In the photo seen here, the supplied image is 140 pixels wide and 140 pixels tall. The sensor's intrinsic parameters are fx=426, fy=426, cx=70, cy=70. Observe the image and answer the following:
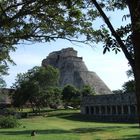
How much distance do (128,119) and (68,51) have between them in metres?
78.7

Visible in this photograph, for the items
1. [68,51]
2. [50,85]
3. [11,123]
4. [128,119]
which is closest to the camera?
[11,123]

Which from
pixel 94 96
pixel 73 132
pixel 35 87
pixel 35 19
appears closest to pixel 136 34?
pixel 35 19

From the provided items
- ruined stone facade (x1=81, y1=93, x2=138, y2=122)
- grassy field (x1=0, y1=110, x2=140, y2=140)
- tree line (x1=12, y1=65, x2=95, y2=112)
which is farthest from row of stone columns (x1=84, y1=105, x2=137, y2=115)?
grassy field (x1=0, y1=110, x2=140, y2=140)

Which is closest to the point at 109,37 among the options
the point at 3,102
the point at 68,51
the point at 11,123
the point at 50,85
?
the point at 11,123

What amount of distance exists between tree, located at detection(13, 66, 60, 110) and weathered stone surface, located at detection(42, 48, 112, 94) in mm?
47623

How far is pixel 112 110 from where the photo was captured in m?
105

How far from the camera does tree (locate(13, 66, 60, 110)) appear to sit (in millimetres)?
104669

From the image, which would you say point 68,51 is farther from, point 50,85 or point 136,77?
point 136,77

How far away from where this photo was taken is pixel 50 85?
384 feet

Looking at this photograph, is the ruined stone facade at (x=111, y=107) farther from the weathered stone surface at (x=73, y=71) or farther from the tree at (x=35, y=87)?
the weathered stone surface at (x=73, y=71)

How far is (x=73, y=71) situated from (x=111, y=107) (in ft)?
207

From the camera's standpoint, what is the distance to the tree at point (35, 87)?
4121 inches

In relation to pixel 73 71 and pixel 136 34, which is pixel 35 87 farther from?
pixel 136 34

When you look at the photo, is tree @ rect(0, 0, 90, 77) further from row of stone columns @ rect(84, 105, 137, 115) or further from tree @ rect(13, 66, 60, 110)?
tree @ rect(13, 66, 60, 110)
